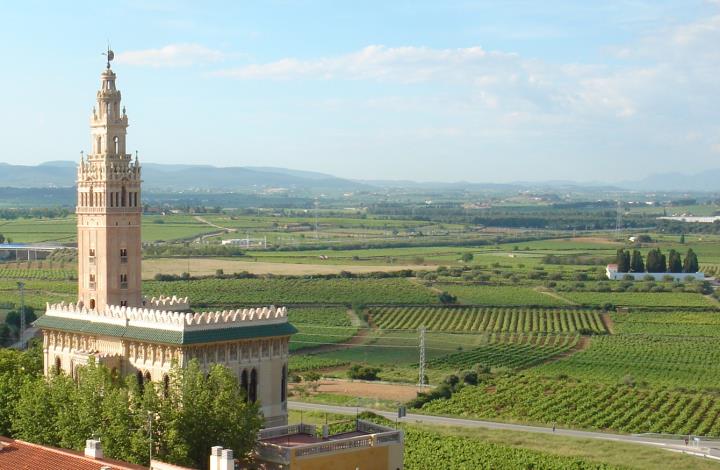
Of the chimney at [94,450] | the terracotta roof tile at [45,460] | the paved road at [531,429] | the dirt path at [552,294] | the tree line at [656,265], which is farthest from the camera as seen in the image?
the tree line at [656,265]

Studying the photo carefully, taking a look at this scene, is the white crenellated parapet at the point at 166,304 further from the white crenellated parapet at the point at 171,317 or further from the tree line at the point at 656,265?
the tree line at the point at 656,265

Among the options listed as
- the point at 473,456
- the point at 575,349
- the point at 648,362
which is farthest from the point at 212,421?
the point at 575,349

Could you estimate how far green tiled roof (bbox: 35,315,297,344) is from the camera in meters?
39.0

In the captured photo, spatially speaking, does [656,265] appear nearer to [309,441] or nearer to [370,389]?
[370,389]

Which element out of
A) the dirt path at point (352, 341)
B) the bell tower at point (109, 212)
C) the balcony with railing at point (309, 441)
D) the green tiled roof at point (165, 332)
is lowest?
the dirt path at point (352, 341)

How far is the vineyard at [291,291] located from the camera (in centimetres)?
11240

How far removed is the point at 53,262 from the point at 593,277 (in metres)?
63.2

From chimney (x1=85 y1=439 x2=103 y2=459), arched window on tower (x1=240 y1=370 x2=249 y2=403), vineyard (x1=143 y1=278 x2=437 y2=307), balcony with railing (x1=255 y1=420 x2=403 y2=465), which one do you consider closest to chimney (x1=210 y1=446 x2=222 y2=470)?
chimney (x1=85 y1=439 x2=103 y2=459)

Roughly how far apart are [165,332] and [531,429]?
89.9 ft

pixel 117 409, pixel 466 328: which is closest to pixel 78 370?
pixel 117 409

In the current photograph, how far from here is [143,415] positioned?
3578cm

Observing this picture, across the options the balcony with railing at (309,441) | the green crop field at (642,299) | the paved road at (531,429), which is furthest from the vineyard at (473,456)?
the green crop field at (642,299)

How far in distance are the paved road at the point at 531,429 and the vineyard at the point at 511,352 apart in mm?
18299

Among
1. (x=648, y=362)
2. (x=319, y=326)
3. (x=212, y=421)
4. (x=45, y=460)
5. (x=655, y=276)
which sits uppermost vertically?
(x=45, y=460)
